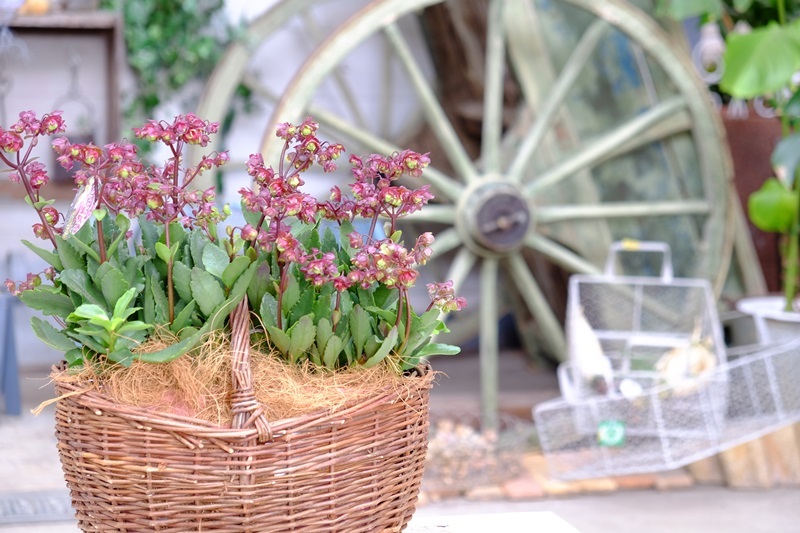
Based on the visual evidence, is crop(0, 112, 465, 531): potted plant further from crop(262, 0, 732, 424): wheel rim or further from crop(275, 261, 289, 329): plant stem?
→ crop(262, 0, 732, 424): wheel rim

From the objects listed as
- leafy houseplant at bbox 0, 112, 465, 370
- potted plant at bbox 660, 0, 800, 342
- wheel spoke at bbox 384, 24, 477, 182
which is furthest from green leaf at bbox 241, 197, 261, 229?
potted plant at bbox 660, 0, 800, 342

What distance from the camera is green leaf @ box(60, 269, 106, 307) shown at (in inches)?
42.1

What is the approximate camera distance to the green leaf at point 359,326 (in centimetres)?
111

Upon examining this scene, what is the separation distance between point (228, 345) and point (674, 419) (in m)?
2.35

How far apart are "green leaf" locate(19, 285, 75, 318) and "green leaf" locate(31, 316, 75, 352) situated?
2cm

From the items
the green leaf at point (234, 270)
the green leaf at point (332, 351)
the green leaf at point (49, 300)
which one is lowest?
the green leaf at point (332, 351)

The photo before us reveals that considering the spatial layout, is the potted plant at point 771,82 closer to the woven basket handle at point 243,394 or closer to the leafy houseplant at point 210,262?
the leafy houseplant at point 210,262

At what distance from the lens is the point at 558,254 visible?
3.70 metres

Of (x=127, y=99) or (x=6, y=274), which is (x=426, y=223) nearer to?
(x=127, y=99)

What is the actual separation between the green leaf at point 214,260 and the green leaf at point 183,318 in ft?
0.13

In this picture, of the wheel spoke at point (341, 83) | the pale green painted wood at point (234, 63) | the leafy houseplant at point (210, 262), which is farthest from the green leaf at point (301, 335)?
the wheel spoke at point (341, 83)

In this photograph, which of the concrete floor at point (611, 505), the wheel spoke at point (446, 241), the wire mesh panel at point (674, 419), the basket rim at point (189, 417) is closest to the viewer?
the basket rim at point (189, 417)

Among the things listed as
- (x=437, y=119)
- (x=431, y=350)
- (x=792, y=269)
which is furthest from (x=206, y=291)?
(x=792, y=269)

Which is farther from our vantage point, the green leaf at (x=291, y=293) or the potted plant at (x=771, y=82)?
the potted plant at (x=771, y=82)
